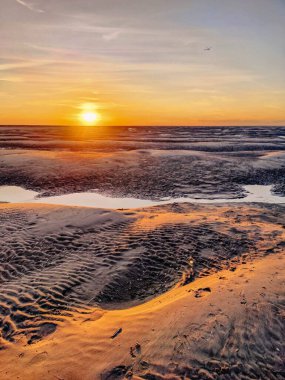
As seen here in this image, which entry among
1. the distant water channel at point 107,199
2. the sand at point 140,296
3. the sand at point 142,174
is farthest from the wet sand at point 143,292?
the sand at point 142,174

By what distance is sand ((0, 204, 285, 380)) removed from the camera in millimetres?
5055

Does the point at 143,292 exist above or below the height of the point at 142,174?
below

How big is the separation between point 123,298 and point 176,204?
882cm

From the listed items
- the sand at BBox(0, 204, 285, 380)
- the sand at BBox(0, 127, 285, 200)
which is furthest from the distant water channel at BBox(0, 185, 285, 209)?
the sand at BBox(0, 204, 285, 380)

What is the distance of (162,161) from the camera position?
27.9 m

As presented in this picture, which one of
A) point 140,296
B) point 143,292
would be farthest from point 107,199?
point 140,296

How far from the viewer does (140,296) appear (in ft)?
24.9

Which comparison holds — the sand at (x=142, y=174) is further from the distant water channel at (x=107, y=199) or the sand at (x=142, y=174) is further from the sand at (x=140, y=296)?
the sand at (x=140, y=296)

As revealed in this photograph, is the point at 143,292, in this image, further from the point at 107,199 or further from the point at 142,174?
the point at 142,174

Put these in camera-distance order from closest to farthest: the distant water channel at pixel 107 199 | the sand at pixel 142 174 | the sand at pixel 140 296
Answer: the sand at pixel 140 296, the distant water channel at pixel 107 199, the sand at pixel 142 174

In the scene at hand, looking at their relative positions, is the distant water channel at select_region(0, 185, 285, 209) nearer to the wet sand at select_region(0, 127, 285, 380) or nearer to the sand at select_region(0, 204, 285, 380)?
the wet sand at select_region(0, 127, 285, 380)

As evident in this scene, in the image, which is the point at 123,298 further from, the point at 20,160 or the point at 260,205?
the point at 20,160

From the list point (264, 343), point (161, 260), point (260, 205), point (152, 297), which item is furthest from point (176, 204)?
point (264, 343)

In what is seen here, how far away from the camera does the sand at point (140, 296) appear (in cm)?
505
